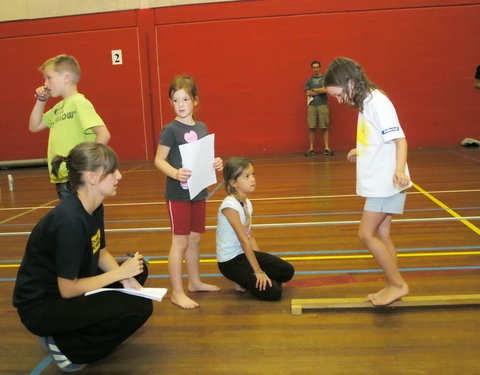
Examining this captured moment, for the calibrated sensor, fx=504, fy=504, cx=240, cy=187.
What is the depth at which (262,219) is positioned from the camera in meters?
4.71

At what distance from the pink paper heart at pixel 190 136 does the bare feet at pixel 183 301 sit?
2.83 ft

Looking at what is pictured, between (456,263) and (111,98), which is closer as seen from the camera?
(456,263)

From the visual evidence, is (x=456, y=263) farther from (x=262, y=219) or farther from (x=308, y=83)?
(x=308, y=83)

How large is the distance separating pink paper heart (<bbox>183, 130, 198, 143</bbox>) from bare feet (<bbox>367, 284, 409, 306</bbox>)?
1295 mm

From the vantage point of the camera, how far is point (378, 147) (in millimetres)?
2510

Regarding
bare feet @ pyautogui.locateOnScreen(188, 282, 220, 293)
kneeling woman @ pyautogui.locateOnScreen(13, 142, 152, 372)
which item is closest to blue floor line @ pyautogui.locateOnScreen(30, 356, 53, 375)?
kneeling woman @ pyautogui.locateOnScreen(13, 142, 152, 372)

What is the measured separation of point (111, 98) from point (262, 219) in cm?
656

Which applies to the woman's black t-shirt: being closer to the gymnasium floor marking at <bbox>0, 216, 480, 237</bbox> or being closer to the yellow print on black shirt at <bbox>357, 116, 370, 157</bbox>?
the yellow print on black shirt at <bbox>357, 116, 370, 157</bbox>

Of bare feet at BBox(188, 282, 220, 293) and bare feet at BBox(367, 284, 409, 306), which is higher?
bare feet at BBox(367, 284, 409, 306)

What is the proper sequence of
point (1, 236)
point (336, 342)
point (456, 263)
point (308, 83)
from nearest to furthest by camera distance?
point (336, 342) < point (456, 263) < point (1, 236) < point (308, 83)

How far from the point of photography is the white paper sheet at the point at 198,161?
273 centimetres

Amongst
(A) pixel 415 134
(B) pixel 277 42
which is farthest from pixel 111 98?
(A) pixel 415 134

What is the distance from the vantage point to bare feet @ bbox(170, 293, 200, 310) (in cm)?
274

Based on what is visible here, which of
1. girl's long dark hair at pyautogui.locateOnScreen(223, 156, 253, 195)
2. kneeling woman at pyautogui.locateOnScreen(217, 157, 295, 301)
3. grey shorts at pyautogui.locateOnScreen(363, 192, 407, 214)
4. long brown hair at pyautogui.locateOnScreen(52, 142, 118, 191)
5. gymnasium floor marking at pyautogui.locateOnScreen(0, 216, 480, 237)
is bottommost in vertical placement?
gymnasium floor marking at pyautogui.locateOnScreen(0, 216, 480, 237)
